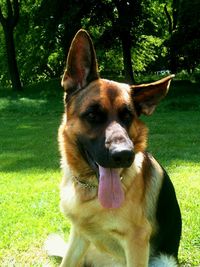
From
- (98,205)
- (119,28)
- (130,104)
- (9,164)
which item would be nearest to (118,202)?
(98,205)

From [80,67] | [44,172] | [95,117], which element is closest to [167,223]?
[95,117]

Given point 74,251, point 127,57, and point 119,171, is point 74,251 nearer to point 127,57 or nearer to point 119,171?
point 119,171

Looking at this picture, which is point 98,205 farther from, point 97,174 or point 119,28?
point 119,28

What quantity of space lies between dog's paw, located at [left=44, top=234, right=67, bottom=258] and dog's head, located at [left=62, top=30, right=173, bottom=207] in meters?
1.05

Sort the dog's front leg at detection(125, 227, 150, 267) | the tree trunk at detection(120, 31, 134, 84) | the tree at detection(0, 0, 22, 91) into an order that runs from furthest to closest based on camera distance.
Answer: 1. the tree at detection(0, 0, 22, 91)
2. the tree trunk at detection(120, 31, 134, 84)
3. the dog's front leg at detection(125, 227, 150, 267)

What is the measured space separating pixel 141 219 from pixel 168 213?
490mm

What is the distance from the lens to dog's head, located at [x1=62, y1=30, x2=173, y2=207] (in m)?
3.22

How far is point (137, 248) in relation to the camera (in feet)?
10.9

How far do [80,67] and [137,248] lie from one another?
1.46 m

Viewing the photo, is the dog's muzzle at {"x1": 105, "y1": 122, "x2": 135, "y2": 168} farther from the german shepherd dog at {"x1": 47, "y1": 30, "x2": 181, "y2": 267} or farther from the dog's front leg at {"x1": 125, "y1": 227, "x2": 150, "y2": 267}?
the dog's front leg at {"x1": 125, "y1": 227, "x2": 150, "y2": 267}

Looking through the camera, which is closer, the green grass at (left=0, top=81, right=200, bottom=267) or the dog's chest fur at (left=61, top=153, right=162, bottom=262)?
the dog's chest fur at (left=61, top=153, right=162, bottom=262)

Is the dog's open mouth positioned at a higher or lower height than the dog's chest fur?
higher

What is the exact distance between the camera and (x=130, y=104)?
138 inches

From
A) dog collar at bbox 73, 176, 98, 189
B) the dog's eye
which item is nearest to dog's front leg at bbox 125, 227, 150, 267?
dog collar at bbox 73, 176, 98, 189
